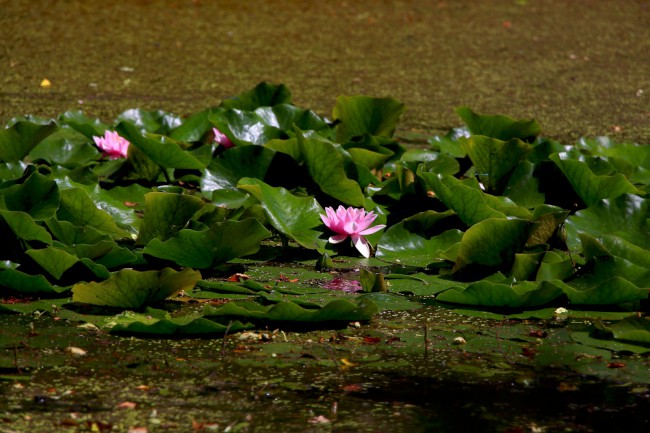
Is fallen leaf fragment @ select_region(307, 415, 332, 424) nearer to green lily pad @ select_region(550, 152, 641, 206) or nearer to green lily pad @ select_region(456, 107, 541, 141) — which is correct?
green lily pad @ select_region(550, 152, 641, 206)

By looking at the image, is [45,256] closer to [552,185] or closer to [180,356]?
[180,356]

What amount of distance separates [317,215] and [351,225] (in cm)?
9

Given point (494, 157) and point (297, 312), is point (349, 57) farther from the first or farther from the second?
point (297, 312)

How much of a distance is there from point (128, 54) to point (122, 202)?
6.89 feet

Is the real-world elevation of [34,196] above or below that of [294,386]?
above

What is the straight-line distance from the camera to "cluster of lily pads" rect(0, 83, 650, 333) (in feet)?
5.23

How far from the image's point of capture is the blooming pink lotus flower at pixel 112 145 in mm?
2480

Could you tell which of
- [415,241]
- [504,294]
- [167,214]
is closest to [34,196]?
[167,214]

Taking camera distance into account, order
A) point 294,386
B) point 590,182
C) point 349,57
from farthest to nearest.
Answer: point 349,57
point 590,182
point 294,386

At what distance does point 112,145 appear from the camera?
2.48 meters

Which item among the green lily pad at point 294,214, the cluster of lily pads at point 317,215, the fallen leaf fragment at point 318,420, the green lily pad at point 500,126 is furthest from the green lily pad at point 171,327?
the green lily pad at point 500,126

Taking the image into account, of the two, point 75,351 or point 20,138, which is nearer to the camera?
point 75,351

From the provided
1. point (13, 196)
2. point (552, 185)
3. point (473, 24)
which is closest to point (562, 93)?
point (473, 24)

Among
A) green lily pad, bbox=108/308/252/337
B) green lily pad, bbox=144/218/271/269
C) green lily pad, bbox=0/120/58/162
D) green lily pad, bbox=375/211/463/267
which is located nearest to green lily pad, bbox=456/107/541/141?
green lily pad, bbox=375/211/463/267
